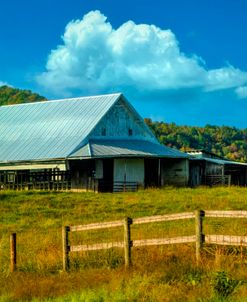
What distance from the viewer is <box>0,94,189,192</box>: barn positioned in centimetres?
4106

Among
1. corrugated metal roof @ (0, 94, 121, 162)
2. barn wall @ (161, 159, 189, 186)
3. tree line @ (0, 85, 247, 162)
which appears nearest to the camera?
corrugated metal roof @ (0, 94, 121, 162)

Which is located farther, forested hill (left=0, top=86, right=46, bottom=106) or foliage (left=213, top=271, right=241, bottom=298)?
forested hill (left=0, top=86, right=46, bottom=106)

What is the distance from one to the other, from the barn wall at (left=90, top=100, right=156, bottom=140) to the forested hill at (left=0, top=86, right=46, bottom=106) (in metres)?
79.1

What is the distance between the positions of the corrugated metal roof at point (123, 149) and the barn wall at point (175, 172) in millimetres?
846

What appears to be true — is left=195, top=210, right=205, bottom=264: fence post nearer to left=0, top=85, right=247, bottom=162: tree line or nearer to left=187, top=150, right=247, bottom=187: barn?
left=187, top=150, right=247, bottom=187: barn

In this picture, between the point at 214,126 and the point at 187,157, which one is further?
the point at 214,126

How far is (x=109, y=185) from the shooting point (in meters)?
41.3

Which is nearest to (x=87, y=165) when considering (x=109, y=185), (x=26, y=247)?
(x=109, y=185)

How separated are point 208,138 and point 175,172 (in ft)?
350

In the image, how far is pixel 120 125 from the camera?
153 ft

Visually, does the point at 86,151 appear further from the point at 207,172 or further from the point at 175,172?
the point at 207,172

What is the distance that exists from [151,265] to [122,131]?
34.3 m

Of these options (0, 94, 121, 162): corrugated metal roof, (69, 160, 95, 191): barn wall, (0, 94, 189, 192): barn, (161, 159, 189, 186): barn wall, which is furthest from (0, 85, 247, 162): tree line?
(69, 160, 95, 191): barn wall

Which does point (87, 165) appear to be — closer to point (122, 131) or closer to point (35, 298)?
point (122, 131)
